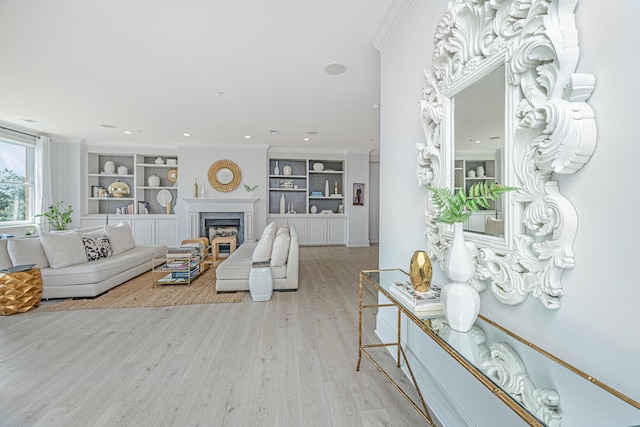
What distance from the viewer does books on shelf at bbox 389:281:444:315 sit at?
1.17m

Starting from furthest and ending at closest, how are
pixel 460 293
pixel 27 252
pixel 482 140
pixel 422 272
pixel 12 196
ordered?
1. pixel 12 196
2. pixel 27 252
3. pixel 422 272
4. pixel 482 140
5. pixel 460 293

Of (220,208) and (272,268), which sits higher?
(220,208)

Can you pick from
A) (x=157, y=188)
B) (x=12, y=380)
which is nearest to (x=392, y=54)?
(x=12, y=380)

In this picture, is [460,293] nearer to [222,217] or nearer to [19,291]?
[19,291]

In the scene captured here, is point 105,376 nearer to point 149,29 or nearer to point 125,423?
point 125,423

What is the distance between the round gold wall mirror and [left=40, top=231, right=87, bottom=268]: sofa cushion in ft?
10.7

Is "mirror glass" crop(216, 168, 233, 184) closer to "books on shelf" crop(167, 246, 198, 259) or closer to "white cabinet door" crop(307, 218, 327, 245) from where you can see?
"white cabinet door" crop(307, 218, 327, 245)

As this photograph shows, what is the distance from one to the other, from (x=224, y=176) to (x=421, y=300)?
6.17 m

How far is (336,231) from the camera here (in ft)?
23.6

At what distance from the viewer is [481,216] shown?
1.13 m

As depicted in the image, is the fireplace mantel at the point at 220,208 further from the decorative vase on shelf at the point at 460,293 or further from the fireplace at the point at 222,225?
the decorative vase on shelf at the point at 460,293

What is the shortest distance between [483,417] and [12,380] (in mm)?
2788

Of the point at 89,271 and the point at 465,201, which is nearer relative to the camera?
the point at 465,201

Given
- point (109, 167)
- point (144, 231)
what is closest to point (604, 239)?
point (144, 231)
